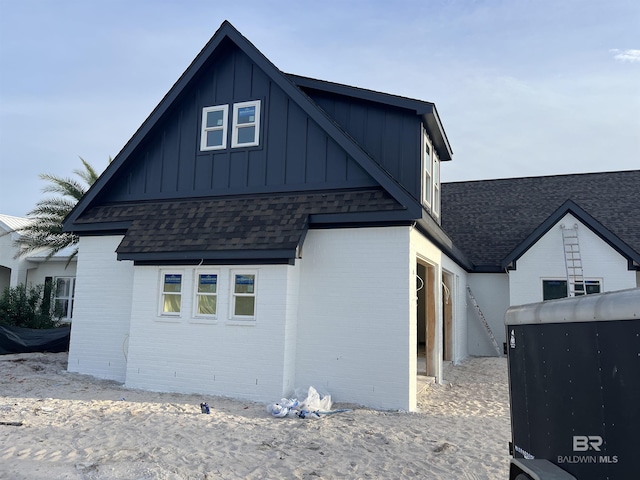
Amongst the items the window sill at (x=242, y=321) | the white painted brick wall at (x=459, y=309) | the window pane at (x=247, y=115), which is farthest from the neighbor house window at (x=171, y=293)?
the white painted brick wall at (x=459, y=309)

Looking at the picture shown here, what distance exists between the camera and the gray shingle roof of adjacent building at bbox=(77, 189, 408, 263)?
1009 cm

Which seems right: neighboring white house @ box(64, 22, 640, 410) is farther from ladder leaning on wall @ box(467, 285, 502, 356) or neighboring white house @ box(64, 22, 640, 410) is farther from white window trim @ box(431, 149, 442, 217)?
ladder leaning on wall @ box(467, 285, 502, 356)

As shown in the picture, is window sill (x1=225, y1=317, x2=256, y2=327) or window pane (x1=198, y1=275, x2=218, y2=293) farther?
window pane (x1=198, y1=275, x2=218, y2=293)

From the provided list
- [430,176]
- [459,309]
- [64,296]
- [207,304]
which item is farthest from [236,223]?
[64,296]

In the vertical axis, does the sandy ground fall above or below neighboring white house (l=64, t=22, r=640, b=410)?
below

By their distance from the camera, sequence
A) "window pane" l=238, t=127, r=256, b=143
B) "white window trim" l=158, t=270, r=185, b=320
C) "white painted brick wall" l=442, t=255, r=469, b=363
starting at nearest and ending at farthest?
1. "white window trim" l=158, t=270, r=185, b=320
2. "window pane" l=238, t=127, r=256, b=143
3. "white painted brick wall" l=442, t=255, r=469, b=363

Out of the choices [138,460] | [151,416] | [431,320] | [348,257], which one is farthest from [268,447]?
[431,320]

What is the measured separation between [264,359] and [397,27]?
308 inches

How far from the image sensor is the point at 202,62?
39.1 feet

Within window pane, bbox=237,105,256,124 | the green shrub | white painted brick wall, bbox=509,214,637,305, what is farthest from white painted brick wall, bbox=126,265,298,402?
white painted brick wall, bbox=509,214,637,305

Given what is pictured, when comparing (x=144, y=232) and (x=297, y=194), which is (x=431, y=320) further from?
(x=144, y=232)

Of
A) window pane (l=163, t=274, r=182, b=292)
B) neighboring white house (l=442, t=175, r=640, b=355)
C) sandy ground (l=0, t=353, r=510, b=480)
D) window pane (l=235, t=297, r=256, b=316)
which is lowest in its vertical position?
sandy ground (l=0, t=353, r=510, b=480)

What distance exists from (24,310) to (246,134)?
12179mm

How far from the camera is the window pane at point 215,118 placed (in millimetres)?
12125
